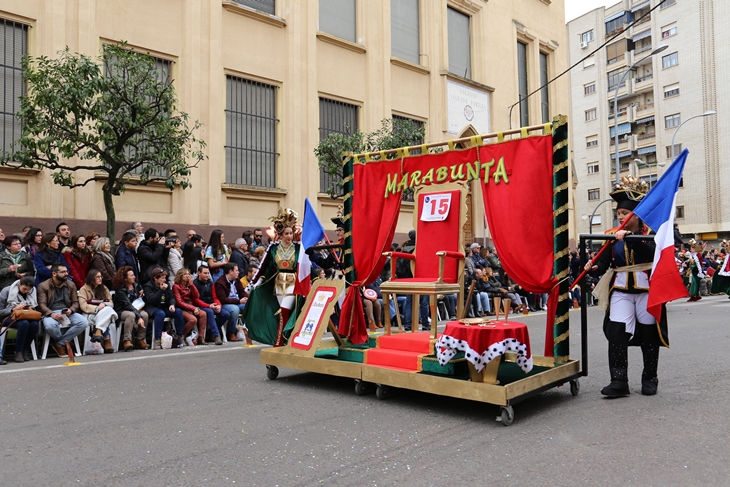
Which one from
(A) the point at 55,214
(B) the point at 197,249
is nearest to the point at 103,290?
(B) the point at 197,249

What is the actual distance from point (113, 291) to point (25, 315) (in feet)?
5.18

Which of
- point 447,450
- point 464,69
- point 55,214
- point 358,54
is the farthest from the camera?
point 464,69

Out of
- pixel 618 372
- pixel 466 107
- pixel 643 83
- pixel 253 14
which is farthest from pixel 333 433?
pixel 643 83

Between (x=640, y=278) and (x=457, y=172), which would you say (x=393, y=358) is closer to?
(x=457, y=172)

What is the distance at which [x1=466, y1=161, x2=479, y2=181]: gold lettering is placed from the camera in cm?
686

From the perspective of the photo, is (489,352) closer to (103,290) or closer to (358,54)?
(103,290)

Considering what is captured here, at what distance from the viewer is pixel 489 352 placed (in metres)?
5.30

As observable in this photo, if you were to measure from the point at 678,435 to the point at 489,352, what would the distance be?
5.06 feet

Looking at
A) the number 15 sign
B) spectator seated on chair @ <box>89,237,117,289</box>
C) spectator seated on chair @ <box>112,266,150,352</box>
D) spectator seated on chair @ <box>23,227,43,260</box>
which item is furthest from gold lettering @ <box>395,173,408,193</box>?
spectator seated on chair @ <box>23,227,43,260</box>

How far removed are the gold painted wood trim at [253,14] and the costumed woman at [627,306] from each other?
13357mm

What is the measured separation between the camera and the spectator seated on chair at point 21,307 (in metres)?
8.60

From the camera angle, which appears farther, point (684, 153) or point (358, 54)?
point (358, 54)

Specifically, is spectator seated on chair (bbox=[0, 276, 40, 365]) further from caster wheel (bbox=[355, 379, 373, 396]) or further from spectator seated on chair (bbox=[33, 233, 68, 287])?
caster wheel (bbox=[355, 379, 373, 396])

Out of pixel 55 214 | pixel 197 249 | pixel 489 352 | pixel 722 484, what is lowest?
pixel 722 484
